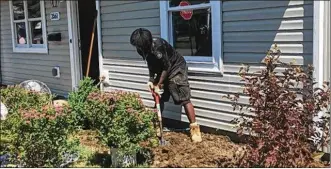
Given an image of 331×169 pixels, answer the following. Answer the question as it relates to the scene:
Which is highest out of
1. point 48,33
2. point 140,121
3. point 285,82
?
point 48,33

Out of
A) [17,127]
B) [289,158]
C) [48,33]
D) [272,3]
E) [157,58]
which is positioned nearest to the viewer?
[289,158]

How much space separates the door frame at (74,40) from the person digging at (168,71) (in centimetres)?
387

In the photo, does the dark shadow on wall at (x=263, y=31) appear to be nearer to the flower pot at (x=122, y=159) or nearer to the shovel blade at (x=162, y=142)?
the shovel blade at (x=162, y=142)

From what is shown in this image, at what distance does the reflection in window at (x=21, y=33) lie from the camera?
1155cm

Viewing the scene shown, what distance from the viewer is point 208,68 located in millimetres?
6082

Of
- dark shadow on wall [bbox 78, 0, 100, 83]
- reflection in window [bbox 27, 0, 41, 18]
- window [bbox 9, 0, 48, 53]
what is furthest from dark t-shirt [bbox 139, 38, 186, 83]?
reflection in window [bbox 27, 0, 41, 18]

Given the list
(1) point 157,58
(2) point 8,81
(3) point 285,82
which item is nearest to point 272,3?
(3) point 285,82

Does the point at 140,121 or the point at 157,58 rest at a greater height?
the point at 157,58

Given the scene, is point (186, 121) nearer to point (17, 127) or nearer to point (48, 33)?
point (17, 127)

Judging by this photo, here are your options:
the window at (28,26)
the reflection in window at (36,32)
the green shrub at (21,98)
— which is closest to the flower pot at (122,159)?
the green shrub at (21,98)

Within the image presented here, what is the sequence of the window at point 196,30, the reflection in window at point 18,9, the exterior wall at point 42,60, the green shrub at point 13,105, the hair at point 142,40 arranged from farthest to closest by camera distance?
the reflection in window at point 18,9
the exterior wall at point 42,60
the window at point 196,30
the hair at point 142,40
the green shrub at point 13,105

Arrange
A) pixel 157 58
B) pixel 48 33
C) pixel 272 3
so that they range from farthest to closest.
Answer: pixel 48 33, pixel 157 58, pixel 272 3

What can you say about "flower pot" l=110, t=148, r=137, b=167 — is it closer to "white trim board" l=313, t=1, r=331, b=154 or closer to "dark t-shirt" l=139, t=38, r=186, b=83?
"dark t-shirt" l=139, t=38, r=186, b=83

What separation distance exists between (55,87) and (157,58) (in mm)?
5348
